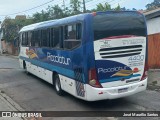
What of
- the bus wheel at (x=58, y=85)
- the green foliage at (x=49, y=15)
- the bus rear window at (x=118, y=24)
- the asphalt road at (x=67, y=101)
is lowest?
the asphalt road at (x=67, y=101)

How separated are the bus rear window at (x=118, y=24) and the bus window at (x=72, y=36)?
68 centimetres

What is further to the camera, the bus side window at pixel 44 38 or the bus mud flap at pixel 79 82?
the bus side window at pixel 44 38

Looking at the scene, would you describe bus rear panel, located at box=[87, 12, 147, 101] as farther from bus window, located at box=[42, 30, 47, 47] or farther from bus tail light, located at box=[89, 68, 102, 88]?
bus window, located at box=[42, 30, 47, 47]

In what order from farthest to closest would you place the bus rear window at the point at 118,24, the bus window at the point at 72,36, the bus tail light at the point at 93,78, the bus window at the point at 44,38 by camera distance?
the bus window at the point at 44,38 → the bus window at the point at 72,36 → the bus rear window at the point at 118,24 → the bus tail light at the point at 93,78

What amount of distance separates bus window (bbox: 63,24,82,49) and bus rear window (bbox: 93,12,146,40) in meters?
0.68

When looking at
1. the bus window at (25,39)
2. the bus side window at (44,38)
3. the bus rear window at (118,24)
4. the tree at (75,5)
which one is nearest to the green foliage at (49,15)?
the tree at (75,5)

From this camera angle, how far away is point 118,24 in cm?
887

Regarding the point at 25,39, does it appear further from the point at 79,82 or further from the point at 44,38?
the point at 79,82

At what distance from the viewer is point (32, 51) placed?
609 inches

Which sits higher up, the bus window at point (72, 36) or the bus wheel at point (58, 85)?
the bus window at point (72, 36)

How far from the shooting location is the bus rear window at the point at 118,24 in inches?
338

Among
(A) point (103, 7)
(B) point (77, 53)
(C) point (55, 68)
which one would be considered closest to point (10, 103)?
(C) point (55, 68)

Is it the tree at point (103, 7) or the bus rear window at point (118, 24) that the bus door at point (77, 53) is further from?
the tree at point (103, 7)

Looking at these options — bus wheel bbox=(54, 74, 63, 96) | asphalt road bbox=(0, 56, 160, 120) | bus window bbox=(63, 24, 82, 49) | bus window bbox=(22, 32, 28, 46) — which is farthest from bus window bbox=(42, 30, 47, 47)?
bus window bbox=(22, 32, 28, 46)
